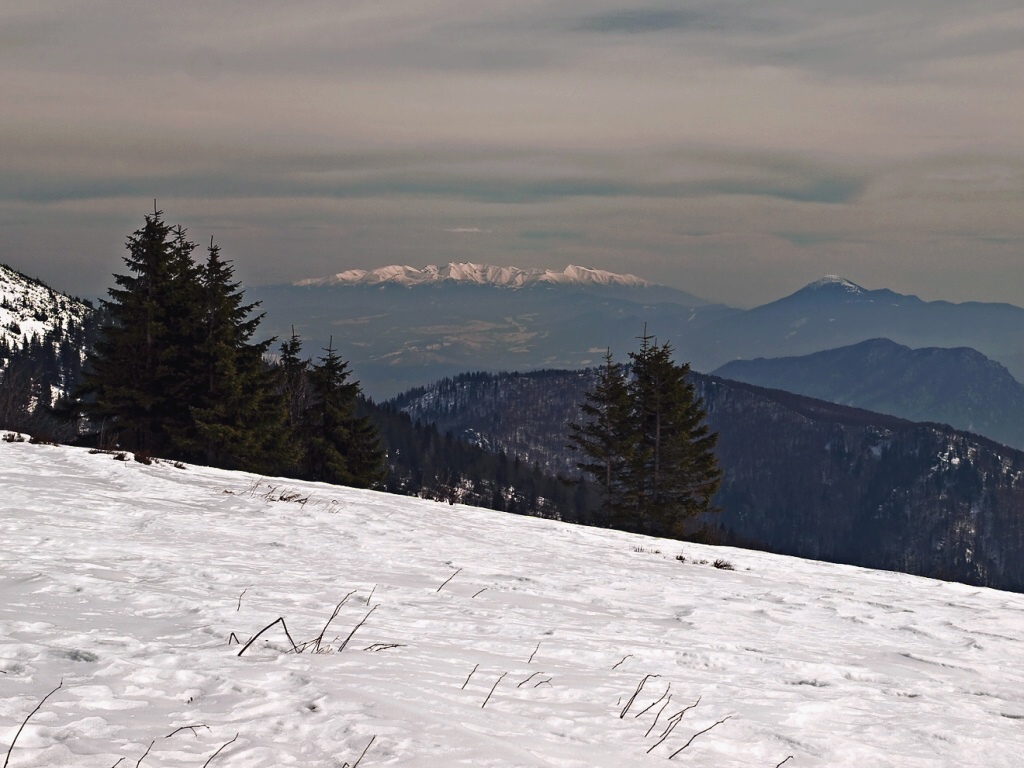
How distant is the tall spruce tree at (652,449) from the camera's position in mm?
48906

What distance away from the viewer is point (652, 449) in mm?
48656

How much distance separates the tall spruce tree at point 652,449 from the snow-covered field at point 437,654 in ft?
117

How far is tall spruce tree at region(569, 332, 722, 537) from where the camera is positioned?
4891 centimetres

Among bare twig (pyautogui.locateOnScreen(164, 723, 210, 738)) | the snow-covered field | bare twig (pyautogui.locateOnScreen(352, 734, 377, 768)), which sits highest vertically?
bare twig (pyautogui.locateOnScreen(352, 734, 377, 768))

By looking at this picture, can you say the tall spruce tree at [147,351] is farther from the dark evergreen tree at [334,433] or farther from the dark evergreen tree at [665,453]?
the dark evergreen tree at [665,453]

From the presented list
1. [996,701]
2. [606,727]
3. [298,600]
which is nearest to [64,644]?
[298,600]

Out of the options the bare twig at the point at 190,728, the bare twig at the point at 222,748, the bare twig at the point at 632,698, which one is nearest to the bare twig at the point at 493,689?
the bare twig at the point at 632,698

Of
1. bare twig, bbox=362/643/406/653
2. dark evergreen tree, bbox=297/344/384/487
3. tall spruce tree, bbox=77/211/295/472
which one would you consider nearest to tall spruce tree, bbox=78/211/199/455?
tall spruce tree, bbox=77/211/295/472

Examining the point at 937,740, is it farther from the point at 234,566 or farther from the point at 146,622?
the point at 234,566

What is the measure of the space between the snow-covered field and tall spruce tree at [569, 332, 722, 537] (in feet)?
117

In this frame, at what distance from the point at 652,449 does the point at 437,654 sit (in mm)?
43332

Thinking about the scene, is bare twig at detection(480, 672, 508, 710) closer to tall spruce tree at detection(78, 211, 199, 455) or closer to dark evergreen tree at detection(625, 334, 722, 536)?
tall spruce tree at detection(78, 211, 199, 455)

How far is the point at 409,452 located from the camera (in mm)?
166625

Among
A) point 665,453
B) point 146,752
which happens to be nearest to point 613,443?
point 665,453
